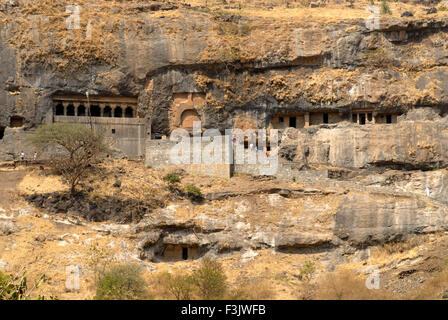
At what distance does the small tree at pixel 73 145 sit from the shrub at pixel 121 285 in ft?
27.5

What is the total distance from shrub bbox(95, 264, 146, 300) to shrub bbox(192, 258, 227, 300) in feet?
7.43

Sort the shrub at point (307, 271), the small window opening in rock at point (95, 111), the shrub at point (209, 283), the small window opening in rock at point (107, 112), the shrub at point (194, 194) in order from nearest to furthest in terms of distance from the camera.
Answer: the shrub at point (209, 283)
the shrub at point (307, 271)
the shrub at point (194, 194)
the small window opening in rock at point (95, 111)
the small window opening in rock at point (107, 112)

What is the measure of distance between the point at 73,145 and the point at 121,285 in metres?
12.2

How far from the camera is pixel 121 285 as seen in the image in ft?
93.7

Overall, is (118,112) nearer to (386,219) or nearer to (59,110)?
(59,110)

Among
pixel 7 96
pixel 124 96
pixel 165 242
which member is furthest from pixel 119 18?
pixel 165 242

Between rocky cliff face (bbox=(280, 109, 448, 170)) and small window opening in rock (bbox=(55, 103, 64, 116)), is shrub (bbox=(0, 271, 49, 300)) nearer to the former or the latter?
rocky cliff face (bbox=(280, 109, 448, 170))

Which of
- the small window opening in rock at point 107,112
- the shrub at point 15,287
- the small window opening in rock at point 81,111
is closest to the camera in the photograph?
the shrub at point 15,287

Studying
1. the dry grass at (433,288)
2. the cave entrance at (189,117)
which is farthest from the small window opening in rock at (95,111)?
the dry grass at (433,288)

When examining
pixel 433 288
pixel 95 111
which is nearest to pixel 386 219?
pixel 433 288

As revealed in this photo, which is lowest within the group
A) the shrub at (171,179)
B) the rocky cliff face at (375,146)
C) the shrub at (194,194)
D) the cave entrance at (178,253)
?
the cave entrance at (178,253)

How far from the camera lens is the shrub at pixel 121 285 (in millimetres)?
27969

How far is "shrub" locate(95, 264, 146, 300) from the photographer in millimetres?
27969

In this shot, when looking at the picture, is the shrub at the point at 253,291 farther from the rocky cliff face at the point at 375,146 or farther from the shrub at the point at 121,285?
the rocky cliff face at the point at 375,146
